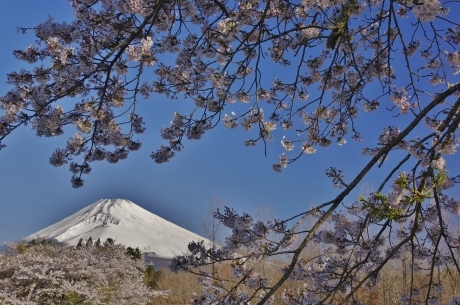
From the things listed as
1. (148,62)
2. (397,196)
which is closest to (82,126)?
(148,62)

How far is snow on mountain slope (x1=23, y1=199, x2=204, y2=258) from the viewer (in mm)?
28681

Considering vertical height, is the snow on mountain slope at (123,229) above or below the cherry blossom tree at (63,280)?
above

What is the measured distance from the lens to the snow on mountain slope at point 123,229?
28681 mm

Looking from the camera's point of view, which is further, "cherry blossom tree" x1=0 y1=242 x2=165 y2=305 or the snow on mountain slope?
the snow on mountain slope

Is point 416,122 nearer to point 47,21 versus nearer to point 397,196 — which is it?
point 397,196

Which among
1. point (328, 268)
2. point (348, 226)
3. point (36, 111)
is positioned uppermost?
point (36, 111)

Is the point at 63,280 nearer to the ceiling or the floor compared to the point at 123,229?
nearer to the floor

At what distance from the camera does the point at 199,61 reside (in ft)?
14.0

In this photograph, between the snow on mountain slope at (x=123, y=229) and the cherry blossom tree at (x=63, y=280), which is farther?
the snow on mountain slope at (x=123, y=229)

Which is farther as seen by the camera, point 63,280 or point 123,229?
point 123,229

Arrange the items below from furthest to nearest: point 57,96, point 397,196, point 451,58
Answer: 1. point 451,58
2. point 57,96
3. point 397,196

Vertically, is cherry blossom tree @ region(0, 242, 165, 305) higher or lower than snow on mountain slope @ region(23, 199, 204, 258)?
lower

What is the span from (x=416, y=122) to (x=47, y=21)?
3.23m

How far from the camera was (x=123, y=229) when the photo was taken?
3033 centimetres
